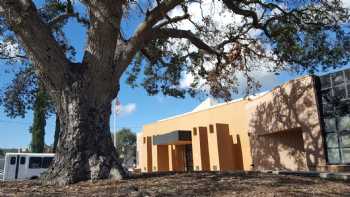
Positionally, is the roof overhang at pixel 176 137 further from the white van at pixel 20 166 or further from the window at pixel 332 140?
the window at pixel 332 140

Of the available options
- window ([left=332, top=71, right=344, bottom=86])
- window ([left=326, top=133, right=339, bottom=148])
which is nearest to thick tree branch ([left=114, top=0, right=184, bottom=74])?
window ([left=332, top=71, right=344, bottom=86])

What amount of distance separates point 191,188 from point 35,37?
434cm

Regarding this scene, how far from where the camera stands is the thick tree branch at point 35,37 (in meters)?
7.55

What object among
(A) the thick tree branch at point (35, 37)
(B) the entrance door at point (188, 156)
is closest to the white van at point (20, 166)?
(B) the entrance door at point (188, 156)

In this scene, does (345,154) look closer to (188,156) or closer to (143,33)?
(143,33)

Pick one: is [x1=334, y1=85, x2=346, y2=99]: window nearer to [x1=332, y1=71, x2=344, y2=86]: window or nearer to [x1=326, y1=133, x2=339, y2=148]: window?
[x1=332, y1=71, x2=344, y2=86]: window

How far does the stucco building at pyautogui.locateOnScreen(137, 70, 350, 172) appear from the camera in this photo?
56.0 ft

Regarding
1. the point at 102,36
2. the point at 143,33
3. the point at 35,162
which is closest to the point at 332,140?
the point at 143,33

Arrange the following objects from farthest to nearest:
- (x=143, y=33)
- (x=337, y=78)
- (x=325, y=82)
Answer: (x=325, y=82) → (x=337, y=78) → (x=143, y=33)

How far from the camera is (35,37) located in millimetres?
7590

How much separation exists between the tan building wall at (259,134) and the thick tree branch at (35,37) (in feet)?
44.2

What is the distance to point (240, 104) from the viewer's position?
85.6 feet

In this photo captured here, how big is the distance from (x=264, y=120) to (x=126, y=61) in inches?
586

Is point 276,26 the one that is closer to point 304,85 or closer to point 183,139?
point 304,85
